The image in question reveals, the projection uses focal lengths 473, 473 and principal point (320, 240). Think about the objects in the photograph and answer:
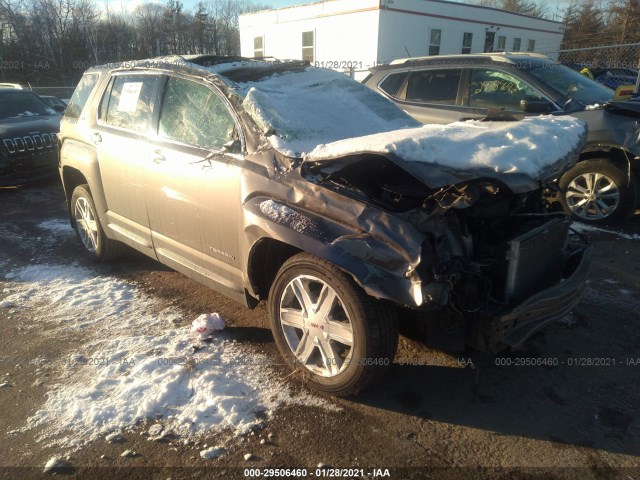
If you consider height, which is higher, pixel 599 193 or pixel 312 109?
pixel 312 109

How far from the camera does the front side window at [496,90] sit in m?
5.70

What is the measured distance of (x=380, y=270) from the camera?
235cm

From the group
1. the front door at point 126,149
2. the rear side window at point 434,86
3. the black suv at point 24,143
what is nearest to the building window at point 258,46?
the black suv at point 24,143

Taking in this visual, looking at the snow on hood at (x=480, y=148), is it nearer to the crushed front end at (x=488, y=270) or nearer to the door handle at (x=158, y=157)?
the crushed front end at (x=488, y=270)

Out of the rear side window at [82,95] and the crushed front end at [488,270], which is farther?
the rear side window at [82,95]

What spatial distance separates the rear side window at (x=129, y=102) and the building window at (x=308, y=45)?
54.3 ft

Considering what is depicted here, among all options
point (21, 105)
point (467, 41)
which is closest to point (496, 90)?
point (21, 105)

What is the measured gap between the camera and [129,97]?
405 cm

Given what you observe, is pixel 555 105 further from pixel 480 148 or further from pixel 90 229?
pixel 90 229

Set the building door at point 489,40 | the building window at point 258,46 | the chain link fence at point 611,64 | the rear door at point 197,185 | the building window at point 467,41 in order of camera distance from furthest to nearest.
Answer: the building window at point 258,46 → the building door at point 489,40 → the building window at point 467,41 → the chain link fence at point 611,64 → the rear door at point 197,185

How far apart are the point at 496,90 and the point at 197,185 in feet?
14.2

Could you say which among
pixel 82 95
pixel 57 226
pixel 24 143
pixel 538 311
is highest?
pixel 82 95

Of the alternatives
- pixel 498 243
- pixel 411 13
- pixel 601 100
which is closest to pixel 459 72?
pixel 601 100

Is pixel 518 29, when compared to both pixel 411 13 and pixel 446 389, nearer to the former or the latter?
pixel 411 13
